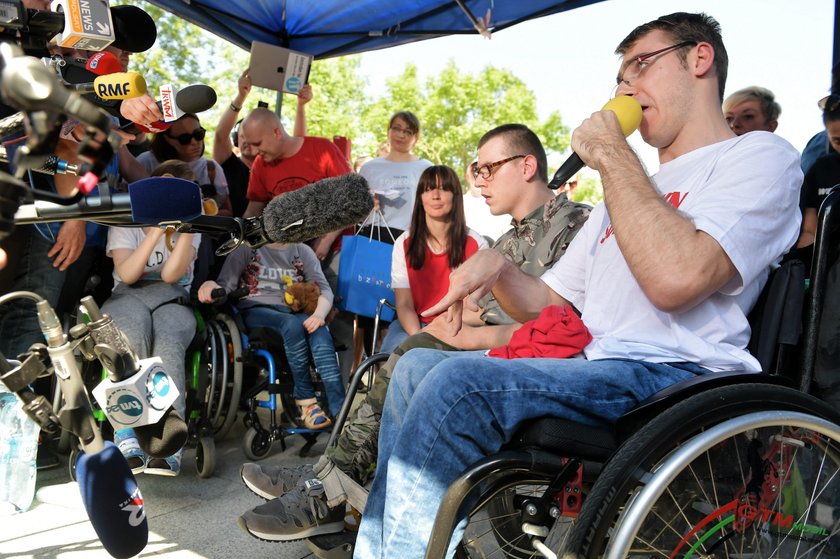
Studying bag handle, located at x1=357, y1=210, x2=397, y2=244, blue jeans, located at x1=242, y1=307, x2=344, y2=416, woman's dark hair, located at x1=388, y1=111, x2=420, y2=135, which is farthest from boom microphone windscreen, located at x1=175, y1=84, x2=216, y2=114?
woman's dark hair, located at x1=388, y1=111, x2=420, y2=135

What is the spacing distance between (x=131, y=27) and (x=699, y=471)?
1.35m

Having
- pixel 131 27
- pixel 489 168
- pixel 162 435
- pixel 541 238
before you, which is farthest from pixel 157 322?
pixel 131 27

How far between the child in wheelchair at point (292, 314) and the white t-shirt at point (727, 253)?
240 centimetres

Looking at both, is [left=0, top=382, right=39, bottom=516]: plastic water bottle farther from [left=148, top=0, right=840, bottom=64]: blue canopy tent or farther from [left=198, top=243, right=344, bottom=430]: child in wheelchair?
[left=148, top=0, right=840, bottom=64]: blue canopy tent

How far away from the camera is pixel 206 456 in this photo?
338 centimetres

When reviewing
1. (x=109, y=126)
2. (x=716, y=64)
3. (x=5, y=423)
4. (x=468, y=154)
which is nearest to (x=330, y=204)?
(x=109, y=126)

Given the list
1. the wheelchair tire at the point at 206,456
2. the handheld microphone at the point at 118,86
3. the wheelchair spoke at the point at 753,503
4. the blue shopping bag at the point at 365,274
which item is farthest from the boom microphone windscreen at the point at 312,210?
the blue shopping bag at the point at 365,274

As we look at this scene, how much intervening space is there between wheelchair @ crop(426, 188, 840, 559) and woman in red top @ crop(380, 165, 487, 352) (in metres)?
2.41

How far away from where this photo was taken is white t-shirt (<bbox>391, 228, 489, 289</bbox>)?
13.3 ft

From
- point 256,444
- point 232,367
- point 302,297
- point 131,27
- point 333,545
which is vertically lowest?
point 256,444

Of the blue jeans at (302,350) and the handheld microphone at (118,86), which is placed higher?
the handheld microphone at (118,86)

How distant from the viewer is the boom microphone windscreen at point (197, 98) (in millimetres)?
1237

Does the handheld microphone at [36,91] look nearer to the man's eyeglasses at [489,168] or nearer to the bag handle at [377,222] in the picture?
the man's eyeglasses at [489,168]

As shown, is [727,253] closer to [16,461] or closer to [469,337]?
[469,337]
